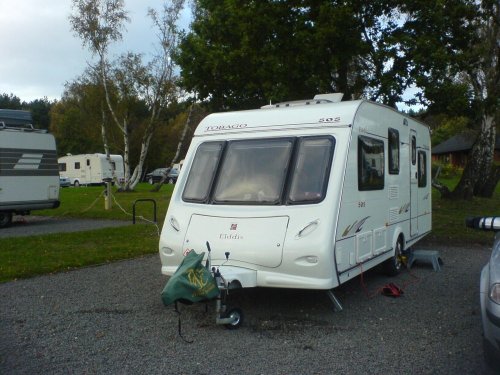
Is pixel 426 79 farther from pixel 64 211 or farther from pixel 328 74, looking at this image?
pixel 64 211

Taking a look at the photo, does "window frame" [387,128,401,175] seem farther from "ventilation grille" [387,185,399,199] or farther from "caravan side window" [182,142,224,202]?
"caravan side window" [182,142,224,202]

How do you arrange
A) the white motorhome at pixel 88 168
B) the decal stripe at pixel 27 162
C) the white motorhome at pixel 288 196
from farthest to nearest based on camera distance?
the white motorhome at pixel 88 168 < the decal stripe at pixel 27 162 < the white motorhome at pixel 288 196

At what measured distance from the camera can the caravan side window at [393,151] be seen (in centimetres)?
818

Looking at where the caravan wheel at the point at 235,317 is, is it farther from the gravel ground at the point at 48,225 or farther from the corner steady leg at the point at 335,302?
the gravel ground at the point at 48,225

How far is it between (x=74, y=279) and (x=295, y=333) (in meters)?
4.28

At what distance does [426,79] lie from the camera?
12.9 metres

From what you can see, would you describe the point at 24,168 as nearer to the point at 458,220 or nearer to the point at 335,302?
the point at 335,302

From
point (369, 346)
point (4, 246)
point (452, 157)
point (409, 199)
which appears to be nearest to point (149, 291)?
point (369, 346)

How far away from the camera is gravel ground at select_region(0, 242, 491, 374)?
4914 mm

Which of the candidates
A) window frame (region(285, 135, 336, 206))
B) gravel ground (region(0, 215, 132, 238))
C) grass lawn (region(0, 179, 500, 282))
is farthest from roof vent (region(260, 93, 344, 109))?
gravel ground (region(0, 215, 132, 238))

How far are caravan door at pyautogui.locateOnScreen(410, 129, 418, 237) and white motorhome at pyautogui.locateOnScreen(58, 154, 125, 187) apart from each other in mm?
37849

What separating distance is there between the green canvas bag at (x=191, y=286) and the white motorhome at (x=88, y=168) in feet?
133

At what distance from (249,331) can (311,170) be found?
6.46 ft

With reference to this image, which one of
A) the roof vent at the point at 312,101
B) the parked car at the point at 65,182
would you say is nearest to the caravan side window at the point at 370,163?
the roof vent at the point at 312,101
